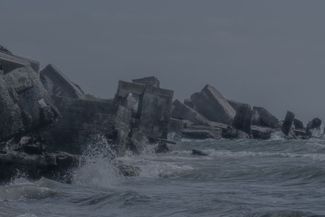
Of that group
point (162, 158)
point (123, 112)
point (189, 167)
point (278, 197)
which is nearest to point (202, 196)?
point (278, 197)

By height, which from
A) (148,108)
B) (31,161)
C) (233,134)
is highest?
(148,108)

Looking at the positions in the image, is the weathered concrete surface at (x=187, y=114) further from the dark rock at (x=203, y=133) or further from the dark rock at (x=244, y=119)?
the dark rock at (x=244, y=119)

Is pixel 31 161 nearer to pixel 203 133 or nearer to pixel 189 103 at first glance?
pixel 203 133

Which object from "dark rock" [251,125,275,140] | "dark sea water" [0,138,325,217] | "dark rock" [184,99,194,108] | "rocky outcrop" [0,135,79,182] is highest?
"dark rock" [184,99,194,108]

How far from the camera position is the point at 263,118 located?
50.7 m

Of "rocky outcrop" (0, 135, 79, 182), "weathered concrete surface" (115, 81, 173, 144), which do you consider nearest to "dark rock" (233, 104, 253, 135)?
"weathered concrete surface" (115, 81, 173, 144)

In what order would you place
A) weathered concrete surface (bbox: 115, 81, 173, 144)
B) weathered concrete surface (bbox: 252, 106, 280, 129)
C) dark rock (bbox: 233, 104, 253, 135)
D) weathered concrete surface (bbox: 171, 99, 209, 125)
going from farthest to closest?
1. weathered concrete surface (bbox: 252, 106, 280, 129)
2. weathered concrete surface (bbox: 171, 99, 209, 125)
3. dark rock (bbox: 233, 104, 253, 135)
4. weathered concrete surface (bbox: 115, 81, 173, 144)

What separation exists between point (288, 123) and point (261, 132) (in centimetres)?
309

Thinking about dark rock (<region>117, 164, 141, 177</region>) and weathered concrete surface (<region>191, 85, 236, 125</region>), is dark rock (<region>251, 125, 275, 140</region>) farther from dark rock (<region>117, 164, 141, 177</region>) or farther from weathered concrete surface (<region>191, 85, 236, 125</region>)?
dark rock (<region>117, 164, 141, 177</region>)

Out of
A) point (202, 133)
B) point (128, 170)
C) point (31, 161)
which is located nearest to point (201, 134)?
point (202, 133)

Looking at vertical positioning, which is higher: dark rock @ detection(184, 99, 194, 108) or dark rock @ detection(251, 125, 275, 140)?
dark rock @ detection(184, 99, 194, 108)

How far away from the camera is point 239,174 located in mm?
23688

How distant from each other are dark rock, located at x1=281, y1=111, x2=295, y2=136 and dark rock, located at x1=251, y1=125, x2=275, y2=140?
43.8 inches

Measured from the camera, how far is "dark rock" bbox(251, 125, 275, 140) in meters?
46.4
